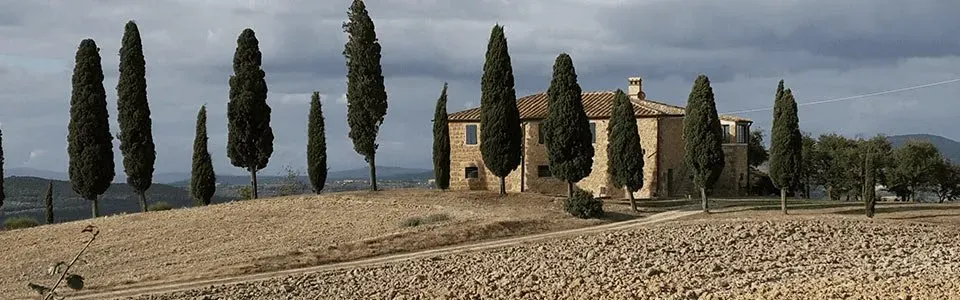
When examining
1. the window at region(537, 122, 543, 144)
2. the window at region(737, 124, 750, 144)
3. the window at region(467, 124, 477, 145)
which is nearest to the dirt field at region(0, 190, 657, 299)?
the window at region(537, 122, 543, 144)

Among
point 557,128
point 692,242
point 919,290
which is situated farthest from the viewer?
point 557,128

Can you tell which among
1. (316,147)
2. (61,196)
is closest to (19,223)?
(316,147)

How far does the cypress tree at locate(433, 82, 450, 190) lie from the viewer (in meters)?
45.0

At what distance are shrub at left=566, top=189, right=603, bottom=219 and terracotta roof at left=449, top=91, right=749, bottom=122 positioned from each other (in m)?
10.0

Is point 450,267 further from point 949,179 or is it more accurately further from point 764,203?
point 949,179

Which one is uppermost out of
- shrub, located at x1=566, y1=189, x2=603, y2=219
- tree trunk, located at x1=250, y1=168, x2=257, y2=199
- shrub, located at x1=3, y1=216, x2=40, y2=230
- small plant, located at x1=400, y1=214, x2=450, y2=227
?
tree trunk, located at x1=250, y1=168, x2=257, y2=199

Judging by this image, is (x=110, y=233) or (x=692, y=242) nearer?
(x=692, y=242)

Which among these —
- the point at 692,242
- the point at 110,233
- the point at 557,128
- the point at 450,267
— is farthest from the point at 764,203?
the point at 110,233

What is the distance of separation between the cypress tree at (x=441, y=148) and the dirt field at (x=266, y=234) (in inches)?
81.0

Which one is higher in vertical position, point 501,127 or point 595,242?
point 501,127

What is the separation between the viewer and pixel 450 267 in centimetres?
2509

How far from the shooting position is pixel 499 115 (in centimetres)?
4197

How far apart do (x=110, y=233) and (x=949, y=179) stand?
48.2 m

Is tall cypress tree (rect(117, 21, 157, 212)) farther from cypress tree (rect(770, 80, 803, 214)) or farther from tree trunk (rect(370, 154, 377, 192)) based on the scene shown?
cypress tree (rect(770, 80, 803, 214))
